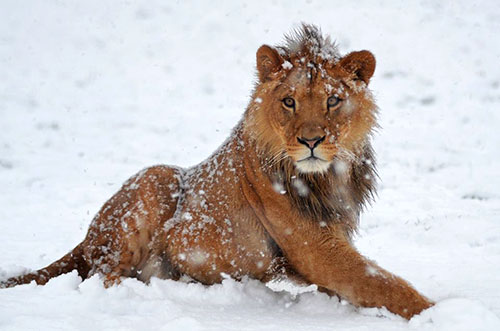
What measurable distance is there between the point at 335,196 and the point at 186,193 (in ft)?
4.01

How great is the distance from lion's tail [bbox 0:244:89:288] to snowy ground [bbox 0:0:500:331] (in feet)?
1.90

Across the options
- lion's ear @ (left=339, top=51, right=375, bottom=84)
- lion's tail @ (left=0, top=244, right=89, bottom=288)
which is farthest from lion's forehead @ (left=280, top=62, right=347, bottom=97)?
lion's tail @ (left=0, top=244, right=89, bottom=288)

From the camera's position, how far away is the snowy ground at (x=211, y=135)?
333 cm

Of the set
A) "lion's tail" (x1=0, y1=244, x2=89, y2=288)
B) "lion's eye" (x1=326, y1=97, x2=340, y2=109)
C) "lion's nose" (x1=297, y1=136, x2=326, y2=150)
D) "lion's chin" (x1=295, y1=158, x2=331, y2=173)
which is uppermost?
"lion's eye" (x1=326, y1=97, x2=340, y2=109)

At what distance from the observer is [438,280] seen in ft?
13.7

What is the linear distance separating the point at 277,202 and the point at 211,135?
804 centimetres

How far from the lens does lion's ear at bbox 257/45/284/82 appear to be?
12.5ft

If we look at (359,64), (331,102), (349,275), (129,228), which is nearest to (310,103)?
(331,102)

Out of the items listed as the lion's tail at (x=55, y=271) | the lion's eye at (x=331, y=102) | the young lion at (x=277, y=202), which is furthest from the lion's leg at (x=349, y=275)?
the lion's tail at (x=55, y=271)

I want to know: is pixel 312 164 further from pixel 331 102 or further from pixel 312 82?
pixel 312 82

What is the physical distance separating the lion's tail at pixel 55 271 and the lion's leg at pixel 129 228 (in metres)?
0.10

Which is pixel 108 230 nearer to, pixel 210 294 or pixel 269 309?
pixel 210 294

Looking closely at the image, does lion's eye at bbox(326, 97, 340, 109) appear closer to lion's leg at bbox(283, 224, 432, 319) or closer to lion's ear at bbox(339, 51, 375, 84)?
lion's ear at bbox(339, 51, 375, 84)

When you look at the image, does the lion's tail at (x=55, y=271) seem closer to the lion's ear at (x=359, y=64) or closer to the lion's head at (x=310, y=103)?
the lion's head at (x=310, y=103)
